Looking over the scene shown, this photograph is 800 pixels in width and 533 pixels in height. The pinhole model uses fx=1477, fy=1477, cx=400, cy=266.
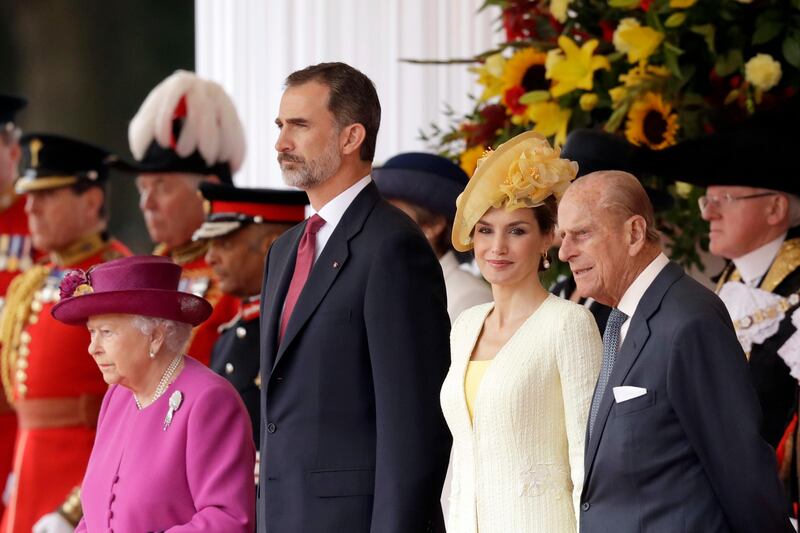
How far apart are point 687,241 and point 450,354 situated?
1454 mm

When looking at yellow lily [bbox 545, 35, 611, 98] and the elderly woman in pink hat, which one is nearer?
the elderly woman in pink hat

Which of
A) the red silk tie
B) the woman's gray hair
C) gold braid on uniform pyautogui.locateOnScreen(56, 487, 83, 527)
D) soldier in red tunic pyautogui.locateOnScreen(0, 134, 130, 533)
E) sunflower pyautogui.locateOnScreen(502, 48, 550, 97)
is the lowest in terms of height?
gold braid on uniform pyautogui.locateOnScreen(56, 487, 83, 527)

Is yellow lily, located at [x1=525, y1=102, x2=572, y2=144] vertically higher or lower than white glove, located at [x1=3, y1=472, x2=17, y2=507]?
higher

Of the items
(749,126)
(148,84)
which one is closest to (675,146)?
(749,126)

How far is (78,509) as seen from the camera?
16.2ft

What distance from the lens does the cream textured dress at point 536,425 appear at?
9.74 feet

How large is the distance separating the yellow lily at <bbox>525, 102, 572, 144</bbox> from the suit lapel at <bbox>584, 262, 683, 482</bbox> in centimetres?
165

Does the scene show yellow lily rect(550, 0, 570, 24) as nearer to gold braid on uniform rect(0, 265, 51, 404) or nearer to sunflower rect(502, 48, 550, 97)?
sunflower rect(502, 48, 550, 97)

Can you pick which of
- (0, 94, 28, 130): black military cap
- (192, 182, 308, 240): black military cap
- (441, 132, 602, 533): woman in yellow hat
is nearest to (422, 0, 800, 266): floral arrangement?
(192, 182, 308, 240): black military cap

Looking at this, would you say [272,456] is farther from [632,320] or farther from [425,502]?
[632,320]

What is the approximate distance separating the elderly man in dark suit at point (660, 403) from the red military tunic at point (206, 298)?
2.35 meters

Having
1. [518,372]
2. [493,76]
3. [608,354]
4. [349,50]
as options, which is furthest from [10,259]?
[608,354]

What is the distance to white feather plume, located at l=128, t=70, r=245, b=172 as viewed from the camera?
5.68 meters

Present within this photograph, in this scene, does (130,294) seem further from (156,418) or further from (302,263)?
(302,263)
